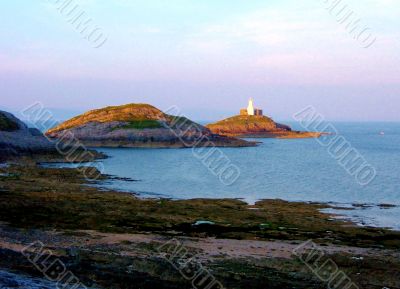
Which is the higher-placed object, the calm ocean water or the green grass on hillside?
the green grass on hillside

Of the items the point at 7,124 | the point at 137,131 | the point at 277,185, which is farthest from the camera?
the point at 137,131

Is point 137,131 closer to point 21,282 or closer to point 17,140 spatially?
point 17,140

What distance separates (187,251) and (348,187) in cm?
4601

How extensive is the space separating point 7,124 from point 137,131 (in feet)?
197

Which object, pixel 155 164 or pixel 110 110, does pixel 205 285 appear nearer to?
pixel 155 164

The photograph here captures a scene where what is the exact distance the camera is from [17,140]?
81.9 m

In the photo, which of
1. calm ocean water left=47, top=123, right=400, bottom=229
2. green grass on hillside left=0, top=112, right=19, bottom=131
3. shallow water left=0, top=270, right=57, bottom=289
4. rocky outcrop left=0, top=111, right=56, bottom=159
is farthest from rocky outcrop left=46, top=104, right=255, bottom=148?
shallow water left=0, top=270, right=57, bottom=289

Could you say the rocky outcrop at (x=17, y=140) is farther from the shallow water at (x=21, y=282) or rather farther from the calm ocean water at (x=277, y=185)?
the shallow water at (x=21, y=282)

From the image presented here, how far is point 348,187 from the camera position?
63406mm

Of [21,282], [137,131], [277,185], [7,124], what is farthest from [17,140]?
[21,282]

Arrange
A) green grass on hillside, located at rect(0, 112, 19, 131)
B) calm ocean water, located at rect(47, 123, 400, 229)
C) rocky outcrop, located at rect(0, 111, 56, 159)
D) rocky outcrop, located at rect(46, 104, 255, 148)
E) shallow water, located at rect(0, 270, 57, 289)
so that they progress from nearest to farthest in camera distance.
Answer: shallow water, located at rect(0, 270, 57, 289) → calm ocean water, located at rect(47, 123, 400, 229) → rocky outcrop, located at rect(0, 111, 56, 159) → green grass on hillside, located at rect(0, 112, 19, 131) → rocky outcrop, located at rect(46, 104, 255, 148)

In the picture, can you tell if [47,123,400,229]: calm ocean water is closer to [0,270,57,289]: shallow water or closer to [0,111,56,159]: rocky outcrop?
[0,111,56,159]: rocky outcrop

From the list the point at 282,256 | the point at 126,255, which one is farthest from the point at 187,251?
the point at 282,256

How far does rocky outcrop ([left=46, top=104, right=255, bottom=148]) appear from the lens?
143 m
